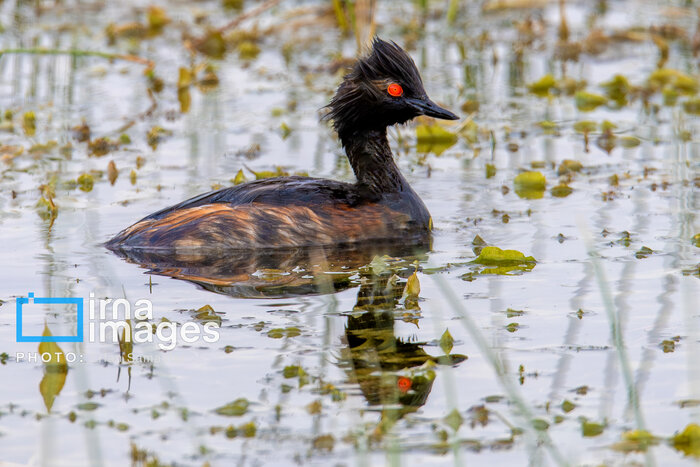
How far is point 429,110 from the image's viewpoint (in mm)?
8914

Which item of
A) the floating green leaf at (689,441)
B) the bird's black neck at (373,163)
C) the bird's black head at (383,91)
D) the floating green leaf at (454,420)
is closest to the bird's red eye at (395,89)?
the bird's black head at (383,91)

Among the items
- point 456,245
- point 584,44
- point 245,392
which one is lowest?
point 245,392

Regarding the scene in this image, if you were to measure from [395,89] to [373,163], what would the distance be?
2.01 ft

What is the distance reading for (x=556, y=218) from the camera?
30.6ft

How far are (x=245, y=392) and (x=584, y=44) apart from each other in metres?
10.6

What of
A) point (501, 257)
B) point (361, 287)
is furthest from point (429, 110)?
point (361, 287)

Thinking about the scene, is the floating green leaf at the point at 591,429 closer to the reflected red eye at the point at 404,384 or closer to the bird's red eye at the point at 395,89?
the reflected red eye at the point at 404,384

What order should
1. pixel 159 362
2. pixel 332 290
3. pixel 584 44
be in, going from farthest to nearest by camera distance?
pixel 584 44 → pixel 332 290 → pixel 159 362

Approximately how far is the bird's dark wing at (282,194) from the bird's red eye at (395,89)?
2.62 feet

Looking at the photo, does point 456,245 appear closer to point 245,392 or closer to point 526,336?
point 526,336

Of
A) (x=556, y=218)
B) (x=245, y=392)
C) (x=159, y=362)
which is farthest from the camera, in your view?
(x=556, y=218)

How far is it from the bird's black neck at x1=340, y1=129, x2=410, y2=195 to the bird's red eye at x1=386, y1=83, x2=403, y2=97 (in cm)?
38

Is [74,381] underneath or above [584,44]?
underneath

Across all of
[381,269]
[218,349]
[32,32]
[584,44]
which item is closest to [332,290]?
[381,269]
